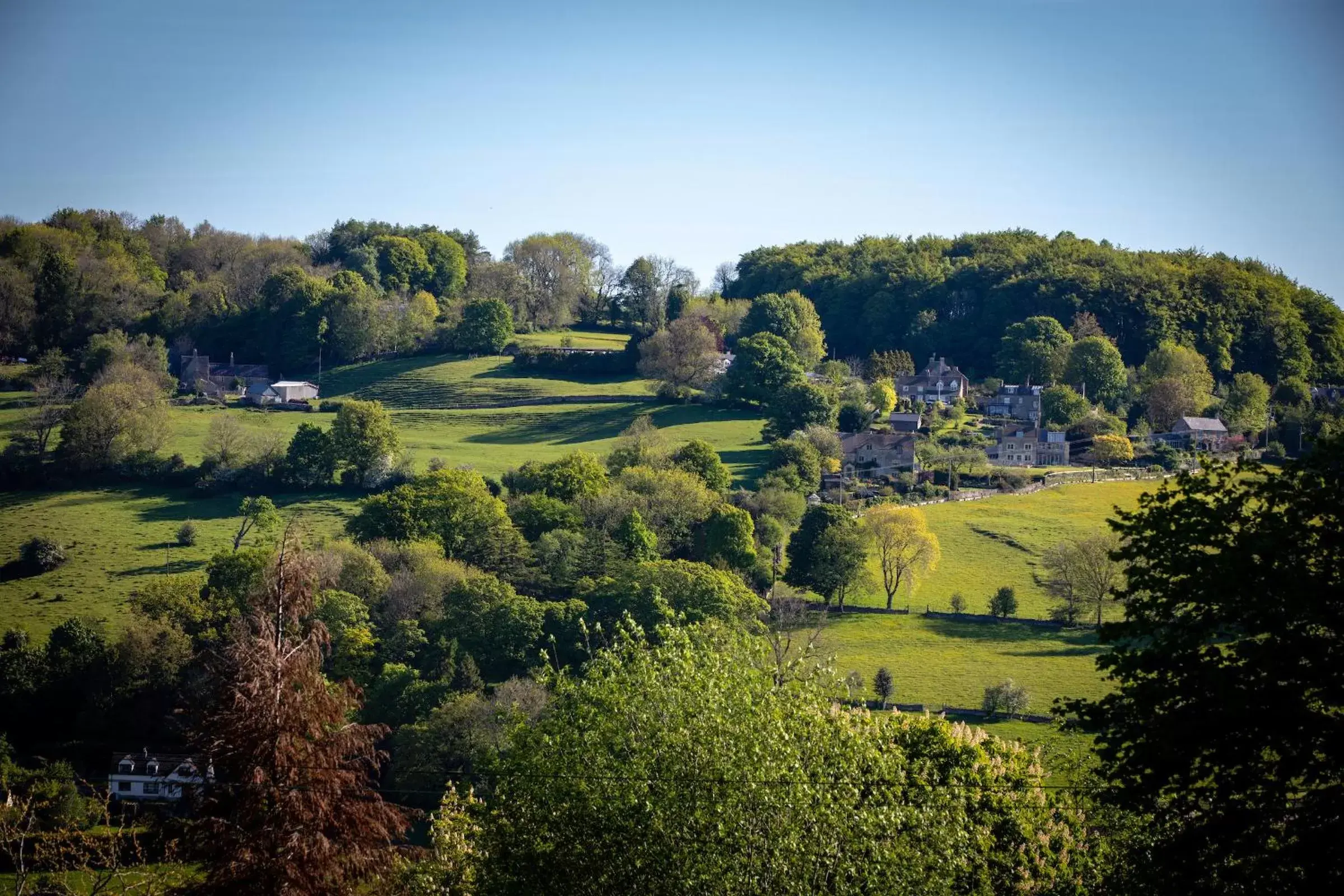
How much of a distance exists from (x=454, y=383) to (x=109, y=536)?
111ft

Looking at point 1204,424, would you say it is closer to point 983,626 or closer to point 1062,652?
point 983,626

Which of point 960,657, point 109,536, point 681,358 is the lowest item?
point 960,657

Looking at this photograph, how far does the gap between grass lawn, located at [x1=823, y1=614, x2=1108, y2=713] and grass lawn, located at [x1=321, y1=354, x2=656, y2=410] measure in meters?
39.0

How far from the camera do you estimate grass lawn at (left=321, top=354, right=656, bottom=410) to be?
262ft

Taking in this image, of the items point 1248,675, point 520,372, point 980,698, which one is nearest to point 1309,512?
point 1248,675

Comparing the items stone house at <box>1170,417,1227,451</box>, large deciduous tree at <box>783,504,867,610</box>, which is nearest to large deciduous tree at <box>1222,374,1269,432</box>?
stone house at <box>1170,417,1227,451</box>

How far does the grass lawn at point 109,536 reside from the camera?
44.3m

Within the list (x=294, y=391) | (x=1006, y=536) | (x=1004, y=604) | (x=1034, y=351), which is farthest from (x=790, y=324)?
(x=1004, y=604)

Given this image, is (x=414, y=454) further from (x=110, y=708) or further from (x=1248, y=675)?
(x=1248, y=675)

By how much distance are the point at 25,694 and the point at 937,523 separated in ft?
112

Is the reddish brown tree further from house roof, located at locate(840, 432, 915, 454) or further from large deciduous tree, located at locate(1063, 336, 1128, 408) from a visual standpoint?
large deciduous tree, located at locate(1063, 336, 1128, 408)

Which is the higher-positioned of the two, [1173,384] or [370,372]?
[1173,384]

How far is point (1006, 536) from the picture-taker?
5234 cm

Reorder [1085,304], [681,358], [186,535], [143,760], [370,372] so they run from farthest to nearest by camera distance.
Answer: [1085,304] < [370,372] < [681,358] < [186,535] < [143,760]
